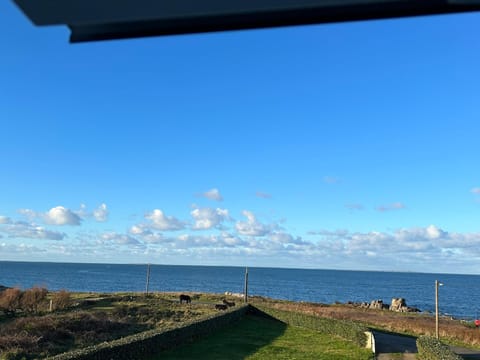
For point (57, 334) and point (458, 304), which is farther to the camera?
point (458, 304)

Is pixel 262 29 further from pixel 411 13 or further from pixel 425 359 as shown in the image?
pixel 425 359

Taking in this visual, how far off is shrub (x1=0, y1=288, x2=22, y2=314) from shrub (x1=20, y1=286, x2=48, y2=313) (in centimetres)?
35

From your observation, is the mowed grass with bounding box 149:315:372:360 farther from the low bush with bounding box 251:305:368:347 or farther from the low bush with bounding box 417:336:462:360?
the low bush with bounding box 417:336:462:360

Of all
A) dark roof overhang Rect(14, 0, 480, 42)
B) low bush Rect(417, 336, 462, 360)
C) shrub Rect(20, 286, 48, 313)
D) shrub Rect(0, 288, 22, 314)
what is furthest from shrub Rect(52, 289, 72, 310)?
dark roof overhang Rect(14, 0, 480, 42)

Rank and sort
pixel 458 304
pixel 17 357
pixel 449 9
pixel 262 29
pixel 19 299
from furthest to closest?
1. pixel 458 304
2. pixel 19 299
3. pixel 17 357
4. pixel 262 29
5. pixel 449 9

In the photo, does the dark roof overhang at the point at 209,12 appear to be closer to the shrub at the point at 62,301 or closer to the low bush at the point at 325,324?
the low bush at the point at 325,324

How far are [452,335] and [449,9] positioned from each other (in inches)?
1404

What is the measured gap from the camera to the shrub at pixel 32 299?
35.9 meters

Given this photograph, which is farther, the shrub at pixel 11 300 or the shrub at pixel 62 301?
the shrub at pixel 62 301

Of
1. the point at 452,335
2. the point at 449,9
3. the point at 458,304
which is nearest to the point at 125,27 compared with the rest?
the point at 449,9

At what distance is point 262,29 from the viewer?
2188 mm

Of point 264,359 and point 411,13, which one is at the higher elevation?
point 411,13

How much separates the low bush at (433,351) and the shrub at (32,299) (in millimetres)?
29218

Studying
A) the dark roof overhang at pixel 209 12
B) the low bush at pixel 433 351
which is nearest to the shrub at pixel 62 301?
the low bush at pixel 433 351
